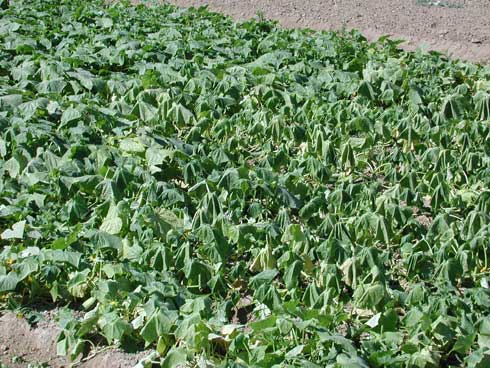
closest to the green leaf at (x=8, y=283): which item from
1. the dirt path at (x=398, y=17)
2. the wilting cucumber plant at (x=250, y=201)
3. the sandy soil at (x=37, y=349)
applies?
the wilting cucumber plant at (x=250, y=201)

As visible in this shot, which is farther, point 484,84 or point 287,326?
point 484,84

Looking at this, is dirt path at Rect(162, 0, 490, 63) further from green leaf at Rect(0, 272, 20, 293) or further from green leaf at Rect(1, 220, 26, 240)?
green leaf at Rect(0, 272, 20, 293)

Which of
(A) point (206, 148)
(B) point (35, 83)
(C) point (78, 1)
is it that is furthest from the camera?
(C) point (78, 1)

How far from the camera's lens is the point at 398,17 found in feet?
30.0

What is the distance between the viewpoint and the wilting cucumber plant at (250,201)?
163 inches

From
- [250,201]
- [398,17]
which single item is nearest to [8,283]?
[250,201]

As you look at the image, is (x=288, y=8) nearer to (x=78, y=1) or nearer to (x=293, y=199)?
(x=78, y=1)

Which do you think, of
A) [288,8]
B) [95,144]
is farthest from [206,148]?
[288,8]

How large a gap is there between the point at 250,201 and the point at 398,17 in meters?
4.46

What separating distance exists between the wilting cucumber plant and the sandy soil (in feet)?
0.31

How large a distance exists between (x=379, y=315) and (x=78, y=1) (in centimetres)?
629

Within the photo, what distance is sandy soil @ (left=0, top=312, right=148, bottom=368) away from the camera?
420 cm

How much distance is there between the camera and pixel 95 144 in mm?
6027

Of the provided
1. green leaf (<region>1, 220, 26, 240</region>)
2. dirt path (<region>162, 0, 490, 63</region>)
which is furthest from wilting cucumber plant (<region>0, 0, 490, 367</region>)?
dirt path (<region>162, 0, 490, 63</region>)
